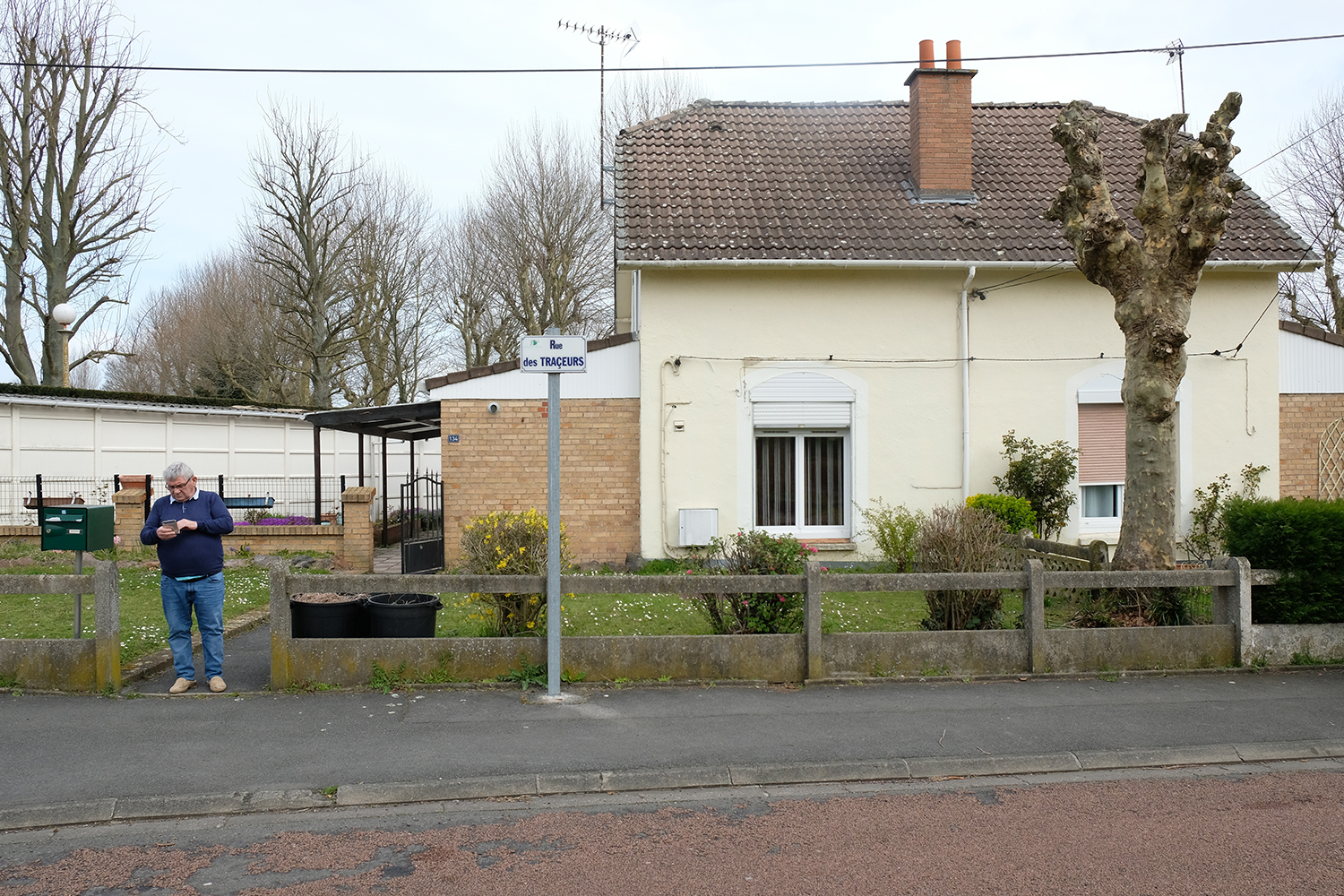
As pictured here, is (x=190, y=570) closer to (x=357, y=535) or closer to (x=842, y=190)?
(x=357, y=535)

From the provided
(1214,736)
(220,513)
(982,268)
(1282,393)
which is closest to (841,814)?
(1214,736)

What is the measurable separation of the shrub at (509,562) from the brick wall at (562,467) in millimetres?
5988

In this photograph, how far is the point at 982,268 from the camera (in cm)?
1459

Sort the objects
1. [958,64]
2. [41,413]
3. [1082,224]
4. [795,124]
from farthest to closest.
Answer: [41,413] → [795,124] → [958,64] → [1082,224]

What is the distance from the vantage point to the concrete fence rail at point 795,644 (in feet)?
25.1

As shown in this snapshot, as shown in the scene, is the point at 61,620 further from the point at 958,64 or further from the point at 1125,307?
the point at 958,64

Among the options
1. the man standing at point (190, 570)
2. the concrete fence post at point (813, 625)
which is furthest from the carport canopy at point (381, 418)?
the concrete fence post at point (813, 625)

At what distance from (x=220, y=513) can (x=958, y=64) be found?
1374cm

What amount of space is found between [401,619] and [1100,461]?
1148 cm

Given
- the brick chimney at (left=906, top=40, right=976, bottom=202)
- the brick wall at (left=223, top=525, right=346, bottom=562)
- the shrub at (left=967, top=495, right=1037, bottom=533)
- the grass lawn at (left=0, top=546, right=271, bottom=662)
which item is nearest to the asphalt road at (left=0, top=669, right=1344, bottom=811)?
the grass lawn at (left=0, top=546, right=271, bottom=662)

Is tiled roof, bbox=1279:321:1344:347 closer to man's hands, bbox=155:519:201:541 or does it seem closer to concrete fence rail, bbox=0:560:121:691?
man's hands, bbox=155:519:201:541

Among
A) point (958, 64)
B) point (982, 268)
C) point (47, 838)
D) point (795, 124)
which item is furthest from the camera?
point (795, 124)

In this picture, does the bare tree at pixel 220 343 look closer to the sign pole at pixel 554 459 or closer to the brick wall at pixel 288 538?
the brick wall at pixel 288 538

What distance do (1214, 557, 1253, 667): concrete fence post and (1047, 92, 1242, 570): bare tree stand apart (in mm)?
828
